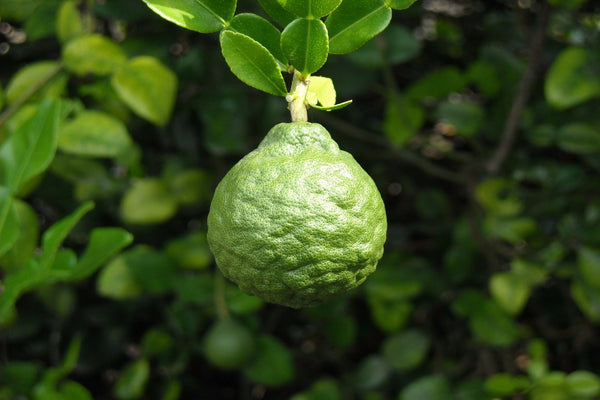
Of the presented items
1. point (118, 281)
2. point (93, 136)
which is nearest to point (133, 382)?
point (118, 281)

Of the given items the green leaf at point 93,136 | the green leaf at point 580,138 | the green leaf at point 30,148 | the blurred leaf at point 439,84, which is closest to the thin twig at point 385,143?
the blurred leaf at point 439,84

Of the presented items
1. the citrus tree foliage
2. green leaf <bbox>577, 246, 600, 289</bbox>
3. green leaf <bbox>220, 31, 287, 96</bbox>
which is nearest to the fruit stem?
green leaf <bbox>220, 31, 287, 96</bbox>

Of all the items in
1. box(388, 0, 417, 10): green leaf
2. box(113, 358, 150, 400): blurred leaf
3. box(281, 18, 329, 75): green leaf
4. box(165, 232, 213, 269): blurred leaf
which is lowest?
box(113, 358, 150, 400): blurred leaf

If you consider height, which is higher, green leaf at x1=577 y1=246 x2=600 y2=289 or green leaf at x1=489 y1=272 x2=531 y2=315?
green leaf at x1=577 y1=246 x2=600 y2=289

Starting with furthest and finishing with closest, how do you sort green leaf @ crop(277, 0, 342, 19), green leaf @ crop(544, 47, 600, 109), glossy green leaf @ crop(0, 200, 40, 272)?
green leaf @ crop(544, 47, 600, 109), glossy green leaf @ crop(0, 200, 40, 272), green leaf @ crop(277, 0, 342, 19)

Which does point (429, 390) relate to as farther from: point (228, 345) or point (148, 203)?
point (148, 203)

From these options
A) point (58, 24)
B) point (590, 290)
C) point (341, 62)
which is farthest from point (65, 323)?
point (590, 290)

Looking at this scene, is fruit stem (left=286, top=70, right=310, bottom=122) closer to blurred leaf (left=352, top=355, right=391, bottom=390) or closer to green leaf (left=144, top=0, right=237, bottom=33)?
green leaf (left=144, top=0, right=237, bottom=33)

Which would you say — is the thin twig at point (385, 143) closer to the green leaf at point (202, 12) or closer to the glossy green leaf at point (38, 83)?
the glossy green leaf at point (38, 83)
